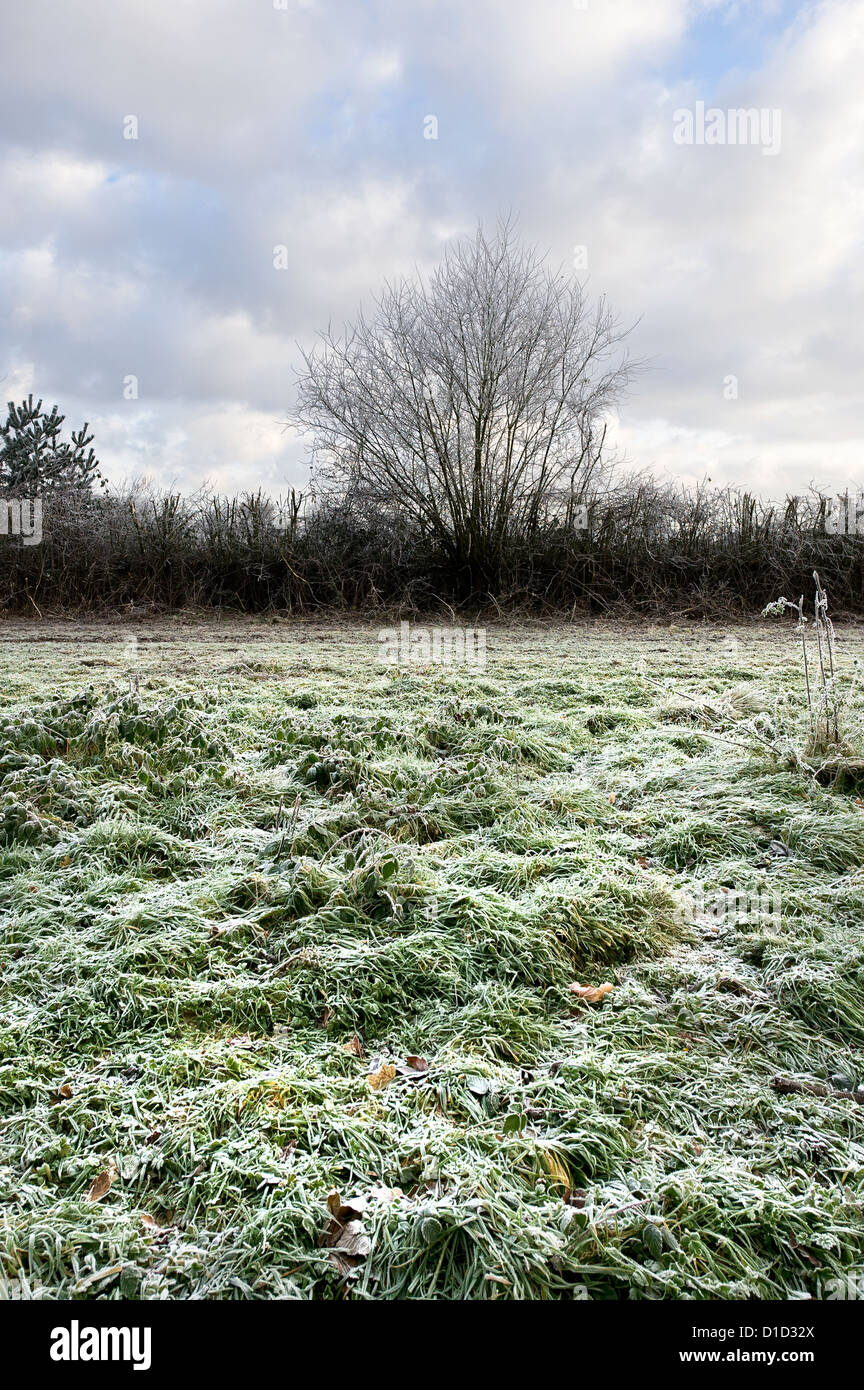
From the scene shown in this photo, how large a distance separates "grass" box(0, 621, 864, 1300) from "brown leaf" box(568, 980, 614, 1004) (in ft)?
0.10

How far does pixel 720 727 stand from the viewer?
4633mm

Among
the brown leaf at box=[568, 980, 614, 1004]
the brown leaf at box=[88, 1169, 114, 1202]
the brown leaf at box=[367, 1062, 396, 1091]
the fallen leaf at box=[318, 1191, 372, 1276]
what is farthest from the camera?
the brown leaf at box=[568, 980, 614, 1004]

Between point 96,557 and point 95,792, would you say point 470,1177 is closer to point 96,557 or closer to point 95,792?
point 95,792

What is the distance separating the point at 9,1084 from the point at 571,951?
1.52m

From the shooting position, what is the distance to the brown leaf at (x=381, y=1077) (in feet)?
6.22

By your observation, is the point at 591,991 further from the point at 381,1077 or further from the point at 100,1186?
the point at 100,1186

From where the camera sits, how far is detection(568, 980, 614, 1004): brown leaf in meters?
2.22

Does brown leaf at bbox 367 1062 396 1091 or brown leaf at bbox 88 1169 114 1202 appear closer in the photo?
brown leaf at bbox 88 1169 114 1202

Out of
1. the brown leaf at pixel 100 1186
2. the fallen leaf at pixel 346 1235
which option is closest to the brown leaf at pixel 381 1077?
the fallen leaf at pixel 346 1235

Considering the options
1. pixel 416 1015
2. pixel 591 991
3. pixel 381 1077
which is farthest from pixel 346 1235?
pixel 591 991

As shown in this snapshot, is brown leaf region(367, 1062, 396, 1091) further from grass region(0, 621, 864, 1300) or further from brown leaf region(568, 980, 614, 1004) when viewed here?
brown leaf region(568, 980, 614, 1004)

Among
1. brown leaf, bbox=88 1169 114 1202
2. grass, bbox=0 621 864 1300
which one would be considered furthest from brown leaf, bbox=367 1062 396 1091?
brown leaf, bbox=88 1169 114 1202

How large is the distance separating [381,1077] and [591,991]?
2.20ft

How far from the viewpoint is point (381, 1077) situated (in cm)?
192
